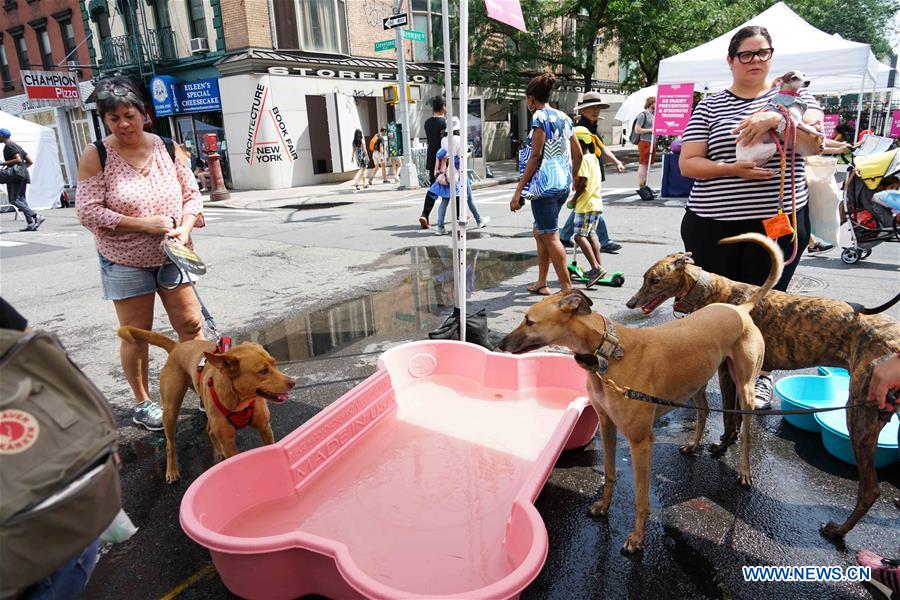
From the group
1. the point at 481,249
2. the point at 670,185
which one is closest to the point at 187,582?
the point at 481,249

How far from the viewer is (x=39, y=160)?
17.1m

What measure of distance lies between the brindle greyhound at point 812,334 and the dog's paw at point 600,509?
988 mm

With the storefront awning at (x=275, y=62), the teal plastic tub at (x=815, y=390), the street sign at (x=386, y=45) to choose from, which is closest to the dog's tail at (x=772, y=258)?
the teal plastic tub at (x=815, y=390)

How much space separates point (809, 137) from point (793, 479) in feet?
6.47

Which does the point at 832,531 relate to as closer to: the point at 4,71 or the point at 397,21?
the point at 397,21

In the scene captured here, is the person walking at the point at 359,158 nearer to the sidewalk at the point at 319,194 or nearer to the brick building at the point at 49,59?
the sidewalk at the point at 319,194

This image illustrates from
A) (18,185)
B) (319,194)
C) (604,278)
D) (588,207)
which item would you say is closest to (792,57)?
(588,207)

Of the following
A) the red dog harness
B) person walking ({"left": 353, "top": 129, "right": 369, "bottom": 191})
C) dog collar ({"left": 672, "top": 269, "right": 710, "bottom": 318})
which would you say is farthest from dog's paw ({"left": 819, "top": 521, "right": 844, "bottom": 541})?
person walking ({"left": 353, "top": 129, "right": 369, "bottom": 191})

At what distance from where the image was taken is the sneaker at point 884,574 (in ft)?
7.16

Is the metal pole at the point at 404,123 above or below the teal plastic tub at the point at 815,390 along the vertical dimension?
above

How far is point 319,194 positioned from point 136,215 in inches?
622

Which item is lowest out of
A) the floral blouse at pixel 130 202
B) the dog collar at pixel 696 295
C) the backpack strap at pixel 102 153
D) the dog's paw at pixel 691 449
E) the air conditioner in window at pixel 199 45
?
the dog's paw at pixel 691 449

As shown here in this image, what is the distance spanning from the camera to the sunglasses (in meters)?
3.05

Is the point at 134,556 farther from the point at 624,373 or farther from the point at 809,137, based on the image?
the point at 809,137
